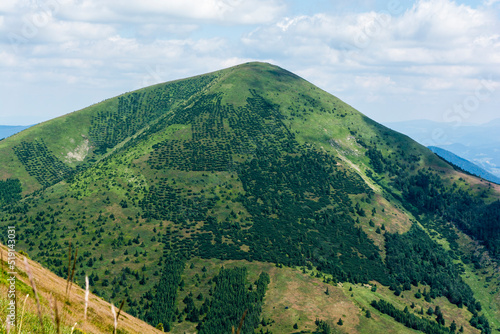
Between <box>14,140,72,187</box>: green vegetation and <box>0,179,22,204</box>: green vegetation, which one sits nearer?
<box>0,179,22,204</box>: green vegetation

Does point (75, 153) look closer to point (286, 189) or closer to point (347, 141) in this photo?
point (286, 189)

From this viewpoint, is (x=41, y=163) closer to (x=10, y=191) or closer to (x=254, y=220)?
(x=10, y=191)

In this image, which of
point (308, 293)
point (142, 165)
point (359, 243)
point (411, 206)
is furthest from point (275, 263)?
point (411, 206)

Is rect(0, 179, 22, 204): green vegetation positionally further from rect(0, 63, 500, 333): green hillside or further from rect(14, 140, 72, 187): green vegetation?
rect(14, 140, 72, 187): green vegetation

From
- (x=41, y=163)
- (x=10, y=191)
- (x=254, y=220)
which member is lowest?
(x=10, y=191)

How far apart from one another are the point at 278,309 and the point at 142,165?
84.8 m

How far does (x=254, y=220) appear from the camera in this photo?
403 feet

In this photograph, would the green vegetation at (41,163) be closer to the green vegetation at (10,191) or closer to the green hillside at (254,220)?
the green hillside at (254,220)

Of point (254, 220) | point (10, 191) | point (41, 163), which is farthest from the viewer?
point (41, 163)

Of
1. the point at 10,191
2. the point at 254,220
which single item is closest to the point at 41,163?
the point at 10,191

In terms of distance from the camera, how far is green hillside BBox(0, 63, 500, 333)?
88.9 meters

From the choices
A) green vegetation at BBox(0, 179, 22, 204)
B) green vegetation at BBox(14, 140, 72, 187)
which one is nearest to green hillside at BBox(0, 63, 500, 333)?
green vegetation at BBox(0, 179, 22, 204)

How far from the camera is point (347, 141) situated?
194125 millimetres

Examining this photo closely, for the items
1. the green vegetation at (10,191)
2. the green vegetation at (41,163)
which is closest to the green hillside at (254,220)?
the green vegetation at (10,191)
